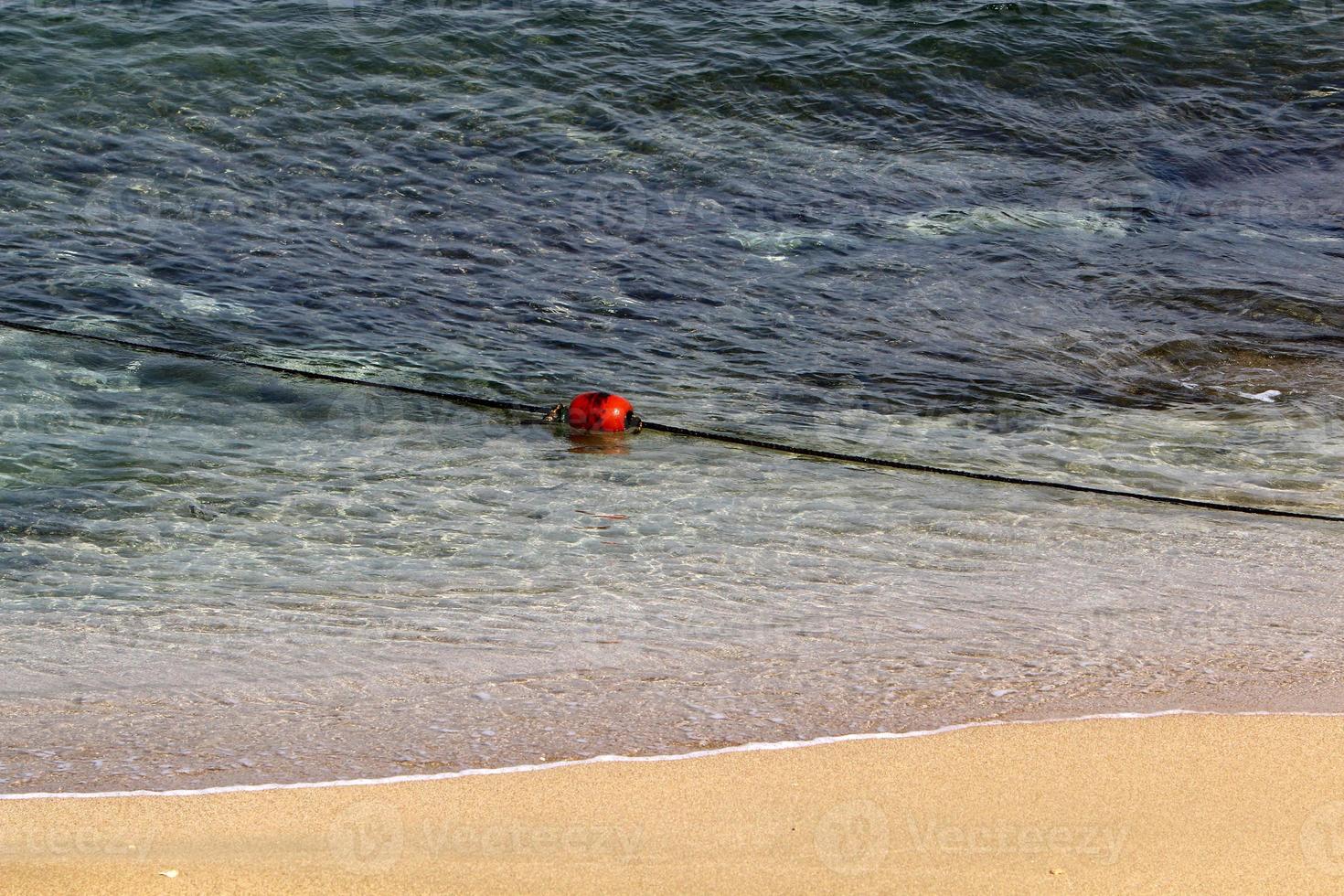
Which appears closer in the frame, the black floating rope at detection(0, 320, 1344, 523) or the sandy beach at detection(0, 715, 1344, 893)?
the sandy beach at detection(0, 715, 1344, 893)

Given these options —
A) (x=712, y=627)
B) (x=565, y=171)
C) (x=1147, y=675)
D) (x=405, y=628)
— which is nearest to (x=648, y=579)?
(x=712, y=627)

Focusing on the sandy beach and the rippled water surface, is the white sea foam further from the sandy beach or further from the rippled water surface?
the sandy beach

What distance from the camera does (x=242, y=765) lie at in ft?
10.9

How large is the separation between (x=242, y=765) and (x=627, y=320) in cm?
449

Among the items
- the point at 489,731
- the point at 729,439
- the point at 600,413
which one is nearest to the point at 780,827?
the point at 489,731

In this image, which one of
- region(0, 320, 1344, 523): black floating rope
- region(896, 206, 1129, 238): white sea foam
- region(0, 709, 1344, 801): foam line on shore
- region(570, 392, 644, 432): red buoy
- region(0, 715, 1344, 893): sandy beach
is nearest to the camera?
region(0, 715, 1344, 893): sandy beach

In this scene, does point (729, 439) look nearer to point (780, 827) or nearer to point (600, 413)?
point (600, 413)

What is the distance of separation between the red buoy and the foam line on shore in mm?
2539

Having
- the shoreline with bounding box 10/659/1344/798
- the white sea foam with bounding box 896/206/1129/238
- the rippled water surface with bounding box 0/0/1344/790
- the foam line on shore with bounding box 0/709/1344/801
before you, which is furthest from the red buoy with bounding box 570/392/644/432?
the white sea foam with bounding box 896/206/1129/238

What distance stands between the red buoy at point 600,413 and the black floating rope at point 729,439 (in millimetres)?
121

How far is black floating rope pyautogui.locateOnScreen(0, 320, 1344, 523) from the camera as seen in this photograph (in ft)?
17.2

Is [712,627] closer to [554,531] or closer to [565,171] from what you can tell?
[554,531]

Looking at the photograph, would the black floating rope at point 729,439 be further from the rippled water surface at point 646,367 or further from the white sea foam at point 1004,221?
the white sea foam at point 1004,221

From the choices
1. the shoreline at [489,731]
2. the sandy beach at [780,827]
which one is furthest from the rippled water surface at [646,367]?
the sandy beach at [780,827]
